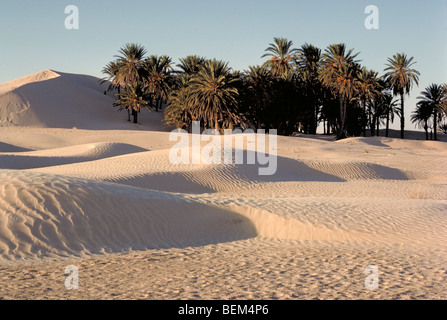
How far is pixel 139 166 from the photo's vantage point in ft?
59.1

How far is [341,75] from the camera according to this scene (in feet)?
167

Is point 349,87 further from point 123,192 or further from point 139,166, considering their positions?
point 123,192

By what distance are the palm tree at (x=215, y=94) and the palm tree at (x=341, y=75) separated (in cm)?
1380

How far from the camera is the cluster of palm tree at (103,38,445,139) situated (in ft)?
145

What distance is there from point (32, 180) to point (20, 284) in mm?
4309

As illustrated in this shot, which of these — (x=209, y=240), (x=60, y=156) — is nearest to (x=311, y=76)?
(x=60, y=156)

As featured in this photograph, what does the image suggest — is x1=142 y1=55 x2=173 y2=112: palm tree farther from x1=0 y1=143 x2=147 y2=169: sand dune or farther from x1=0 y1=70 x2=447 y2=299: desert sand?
x1=0 y1=70 x2=447 y2=299: desert sand

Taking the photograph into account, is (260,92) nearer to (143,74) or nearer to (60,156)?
(143,74)

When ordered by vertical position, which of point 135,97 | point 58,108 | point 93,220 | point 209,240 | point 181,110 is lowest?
point 209,240

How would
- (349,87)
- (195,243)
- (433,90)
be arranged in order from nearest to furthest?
1. (195,243)
2. (349,87)
3. (433,90)

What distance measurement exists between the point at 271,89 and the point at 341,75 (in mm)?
8242

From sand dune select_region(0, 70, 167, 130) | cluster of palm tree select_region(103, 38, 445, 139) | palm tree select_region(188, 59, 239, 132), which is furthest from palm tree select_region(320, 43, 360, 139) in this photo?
sand dune select_region(0, 70, 167, 130)
